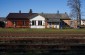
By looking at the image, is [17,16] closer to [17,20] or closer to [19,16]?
[19,16]

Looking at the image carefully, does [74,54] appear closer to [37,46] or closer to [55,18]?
[37,46]

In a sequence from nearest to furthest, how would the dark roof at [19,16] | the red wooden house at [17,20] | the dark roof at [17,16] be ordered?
the red wooden house at [17,20], the dark roof at [19,16], the dark roof at [17,16]

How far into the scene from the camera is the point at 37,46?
1407cm

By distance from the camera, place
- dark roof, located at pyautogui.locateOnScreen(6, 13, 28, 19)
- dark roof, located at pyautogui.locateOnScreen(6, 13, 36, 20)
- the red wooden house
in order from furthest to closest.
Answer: dark roof, located at pyautogui.locateOnScreen(6, 13, 28, 19), dark roof, located at pyautogui.locateOnScreen(6, 13, 36, 20), the red wooden house

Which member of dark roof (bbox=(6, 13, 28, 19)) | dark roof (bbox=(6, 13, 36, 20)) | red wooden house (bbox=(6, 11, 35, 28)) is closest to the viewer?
red wooden house (bbox=(6, 11, 35, 28))

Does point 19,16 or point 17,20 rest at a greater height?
point 19,16

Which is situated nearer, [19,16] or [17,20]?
[17,20]

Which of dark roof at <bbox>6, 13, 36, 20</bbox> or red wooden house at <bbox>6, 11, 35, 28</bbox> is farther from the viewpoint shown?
dark roof at <bbox>6, 13, 36, 20</bbox>

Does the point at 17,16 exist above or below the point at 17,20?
A: above

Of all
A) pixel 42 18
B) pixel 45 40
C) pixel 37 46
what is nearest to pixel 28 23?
pixel 42 18

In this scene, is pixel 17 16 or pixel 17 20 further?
pixel 17 16

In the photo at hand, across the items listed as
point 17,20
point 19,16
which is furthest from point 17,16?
point 17,20

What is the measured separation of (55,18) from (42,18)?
627 cm

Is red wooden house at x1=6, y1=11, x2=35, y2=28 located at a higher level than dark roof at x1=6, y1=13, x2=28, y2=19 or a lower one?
lower
